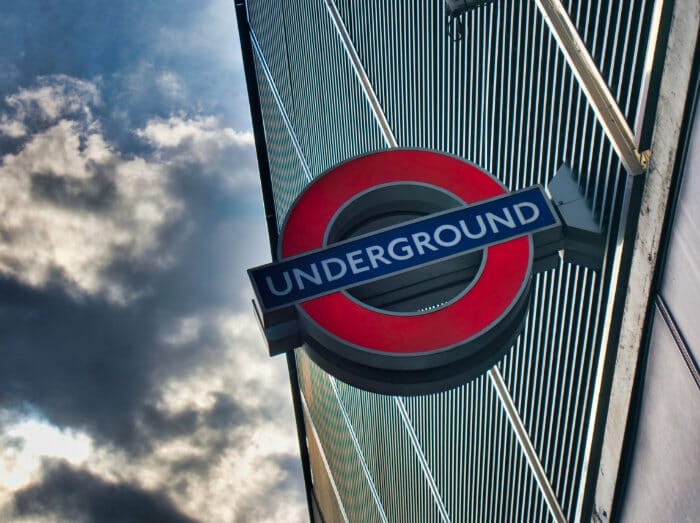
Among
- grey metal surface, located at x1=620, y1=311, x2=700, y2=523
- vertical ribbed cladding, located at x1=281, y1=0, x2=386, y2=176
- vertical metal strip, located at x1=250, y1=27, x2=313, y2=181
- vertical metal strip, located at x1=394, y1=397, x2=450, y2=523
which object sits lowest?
grey metal surface, located at x1=620, y1=311, x2=700, y2=523

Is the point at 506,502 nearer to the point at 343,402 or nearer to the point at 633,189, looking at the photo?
the point at 633,189

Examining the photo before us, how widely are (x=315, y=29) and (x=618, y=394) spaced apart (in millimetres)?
21091

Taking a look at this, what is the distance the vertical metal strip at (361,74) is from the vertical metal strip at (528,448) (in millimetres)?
6808

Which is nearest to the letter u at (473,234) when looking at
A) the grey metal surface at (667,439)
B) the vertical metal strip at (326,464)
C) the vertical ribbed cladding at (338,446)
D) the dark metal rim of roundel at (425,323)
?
the dark metal rim of roundel at (425,323)

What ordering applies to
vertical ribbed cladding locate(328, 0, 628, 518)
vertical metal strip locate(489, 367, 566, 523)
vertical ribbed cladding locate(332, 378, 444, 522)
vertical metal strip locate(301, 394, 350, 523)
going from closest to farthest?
1. vertical ribbed cladding locate(328, 0, 628, 518)
2. vertical metal strip locate(489, 367, 566, 523)
3. vertical ribbed cladding locate(332, 378, 444, 522)
4. vertical metal strip locate(301, 394, 350, 523)

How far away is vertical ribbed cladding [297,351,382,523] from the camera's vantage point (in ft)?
125

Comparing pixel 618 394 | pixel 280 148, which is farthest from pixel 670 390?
pixel 280 148

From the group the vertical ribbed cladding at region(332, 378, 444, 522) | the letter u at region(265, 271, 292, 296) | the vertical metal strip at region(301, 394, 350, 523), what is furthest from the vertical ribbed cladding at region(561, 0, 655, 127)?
the vertical metal strip at region(301, 394, 350, 523)

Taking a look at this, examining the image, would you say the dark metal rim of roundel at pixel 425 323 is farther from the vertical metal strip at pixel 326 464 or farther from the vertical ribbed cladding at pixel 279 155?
the vertical metal strip at pixel 326 464

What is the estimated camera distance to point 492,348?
19.6 feet

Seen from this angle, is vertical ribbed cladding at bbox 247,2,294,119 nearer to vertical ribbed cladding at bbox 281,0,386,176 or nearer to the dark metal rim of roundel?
vertical ribbed cladding at bbox 281,0,386,176

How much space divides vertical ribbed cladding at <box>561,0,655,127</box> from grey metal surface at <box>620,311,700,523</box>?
229cm

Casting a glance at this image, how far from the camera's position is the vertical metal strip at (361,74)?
19.5 metres

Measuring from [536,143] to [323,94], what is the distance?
18468 mm
